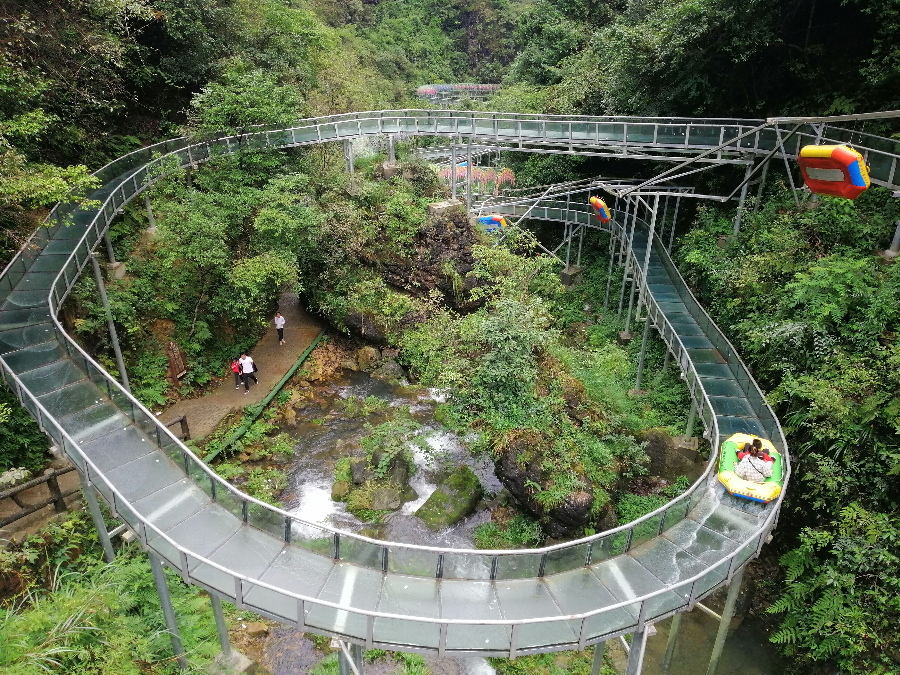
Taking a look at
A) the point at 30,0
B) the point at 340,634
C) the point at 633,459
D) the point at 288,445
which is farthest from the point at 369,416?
the point at 30,0

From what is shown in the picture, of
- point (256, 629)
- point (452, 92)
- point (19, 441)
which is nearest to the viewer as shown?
point (256, 629)

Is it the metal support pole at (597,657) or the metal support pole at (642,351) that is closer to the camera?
the metal support pole at (597,657)

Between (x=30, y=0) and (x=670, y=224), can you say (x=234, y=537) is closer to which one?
(x=30, y=0)

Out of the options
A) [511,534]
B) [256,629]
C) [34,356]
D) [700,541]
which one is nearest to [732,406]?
[700,541]

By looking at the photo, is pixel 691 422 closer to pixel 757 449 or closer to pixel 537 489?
pixel 757 449

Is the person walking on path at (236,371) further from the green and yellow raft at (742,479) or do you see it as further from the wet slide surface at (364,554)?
the green and yellow raft at (742,479)

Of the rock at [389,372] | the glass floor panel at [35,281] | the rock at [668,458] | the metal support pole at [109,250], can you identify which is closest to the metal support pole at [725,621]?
the rock at [668,458]
